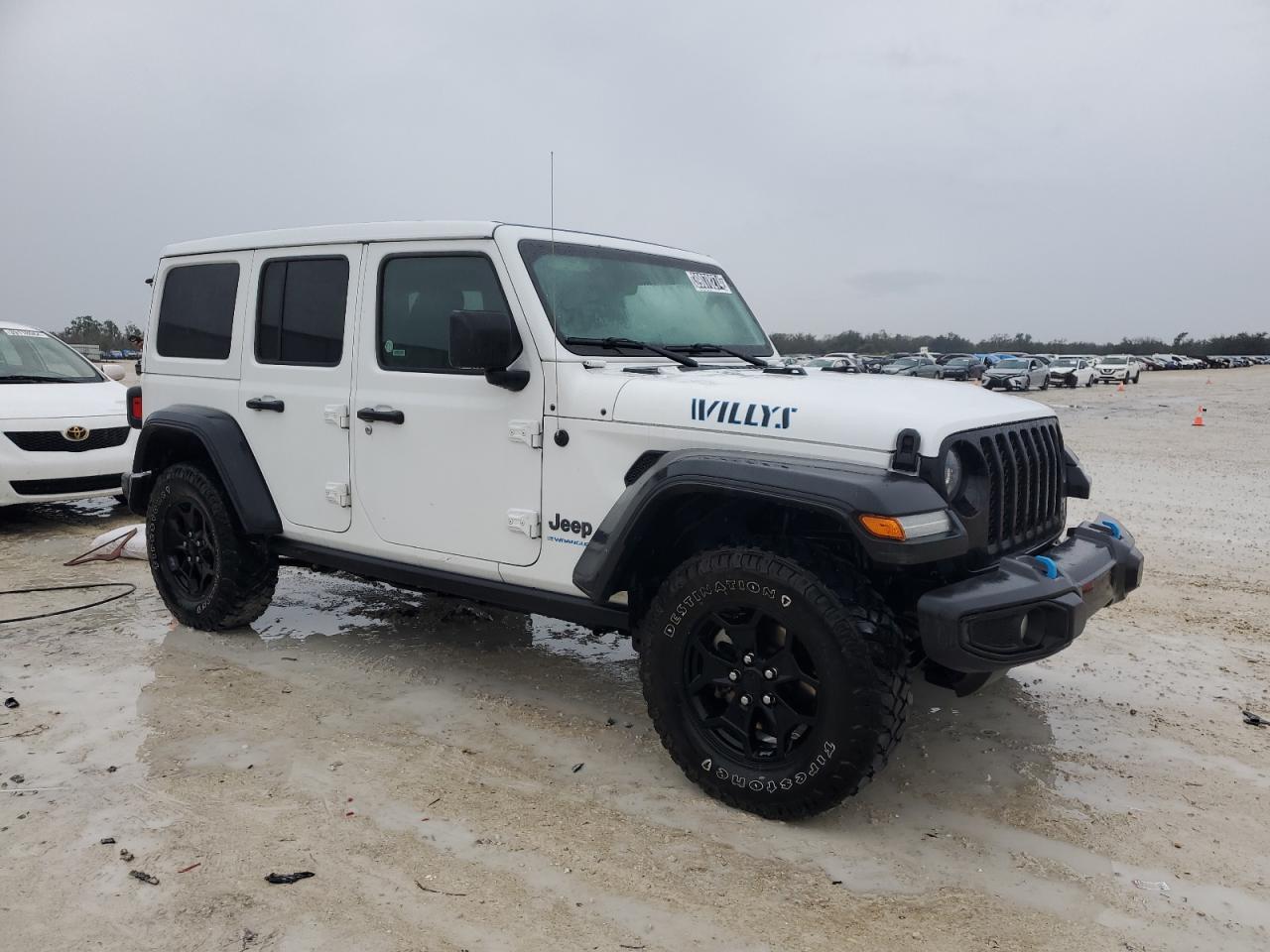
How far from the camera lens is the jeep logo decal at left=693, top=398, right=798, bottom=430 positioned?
3.16m

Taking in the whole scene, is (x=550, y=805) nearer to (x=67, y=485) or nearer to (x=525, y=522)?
(x=525, y=522)

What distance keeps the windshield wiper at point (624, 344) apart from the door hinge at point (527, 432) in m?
0.34

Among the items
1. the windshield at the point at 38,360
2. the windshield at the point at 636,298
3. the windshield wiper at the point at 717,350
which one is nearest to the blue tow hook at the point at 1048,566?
the windshield wiper at the point at 717,350

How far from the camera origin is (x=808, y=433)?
311cm

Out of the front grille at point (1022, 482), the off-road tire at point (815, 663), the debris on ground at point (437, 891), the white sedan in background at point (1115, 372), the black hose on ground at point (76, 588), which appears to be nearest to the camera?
the debris on ground at point (437, 891)

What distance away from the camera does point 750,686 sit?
3.18 meters

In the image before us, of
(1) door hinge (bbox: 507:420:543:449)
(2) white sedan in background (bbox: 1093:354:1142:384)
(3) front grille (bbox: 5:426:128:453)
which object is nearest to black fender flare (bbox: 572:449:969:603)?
(1) door hinge (bbox: 507:420:543:449)

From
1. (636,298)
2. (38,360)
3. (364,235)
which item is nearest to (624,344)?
(636,298)

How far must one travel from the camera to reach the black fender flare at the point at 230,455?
4.66 metres

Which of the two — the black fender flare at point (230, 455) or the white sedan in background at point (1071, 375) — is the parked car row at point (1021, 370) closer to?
the white sedan in background at point (1071, 375)

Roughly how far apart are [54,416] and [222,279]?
381 cm

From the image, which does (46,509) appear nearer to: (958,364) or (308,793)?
(308,793)

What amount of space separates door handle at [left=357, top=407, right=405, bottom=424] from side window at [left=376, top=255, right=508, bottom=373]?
0.19m

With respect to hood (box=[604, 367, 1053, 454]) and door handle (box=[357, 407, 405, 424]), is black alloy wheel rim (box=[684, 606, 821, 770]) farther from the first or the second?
door handle (box=[357, 407, 405, 424])
